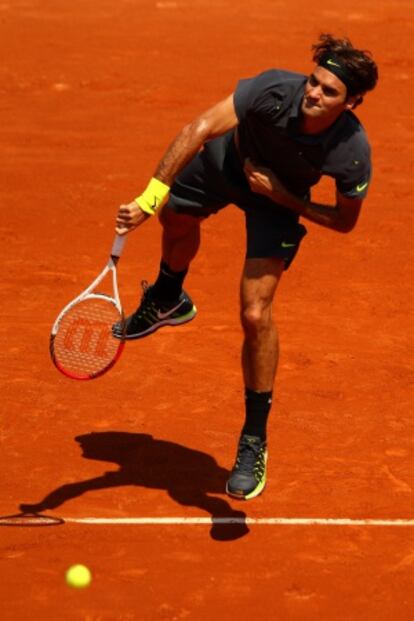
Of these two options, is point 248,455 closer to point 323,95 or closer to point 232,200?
point 232,200

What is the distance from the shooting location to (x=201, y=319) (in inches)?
463

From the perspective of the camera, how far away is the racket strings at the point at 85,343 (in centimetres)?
877

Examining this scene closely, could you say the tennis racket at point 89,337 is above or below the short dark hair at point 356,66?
below

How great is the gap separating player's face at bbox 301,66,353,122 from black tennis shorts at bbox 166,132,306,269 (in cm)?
77

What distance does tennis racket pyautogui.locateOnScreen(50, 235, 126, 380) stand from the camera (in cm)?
816

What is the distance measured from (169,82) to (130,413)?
26.8 ft

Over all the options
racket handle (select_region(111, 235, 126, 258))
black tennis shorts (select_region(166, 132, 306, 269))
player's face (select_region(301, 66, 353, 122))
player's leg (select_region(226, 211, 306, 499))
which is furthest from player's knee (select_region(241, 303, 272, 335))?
player's face (select_region(301, 66, 353, 122))

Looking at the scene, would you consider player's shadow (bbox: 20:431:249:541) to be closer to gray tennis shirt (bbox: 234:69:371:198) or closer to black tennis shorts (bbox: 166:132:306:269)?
black tennis shorts (bbox: 166:132:306:269)

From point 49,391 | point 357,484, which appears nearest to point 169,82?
point 49,391

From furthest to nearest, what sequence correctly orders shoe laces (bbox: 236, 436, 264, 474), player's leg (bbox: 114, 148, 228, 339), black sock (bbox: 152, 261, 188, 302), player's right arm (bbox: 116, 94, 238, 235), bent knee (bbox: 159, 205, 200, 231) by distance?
black sock (bbox: 152, 261, 188, 302) < bent knee (bbox: 159, 205, 200, 231) < player's leg (bbox: 114, 148, 228, 339) < shoe laces (bbox: 236, 436, 264, 474) < player's right arm (bbox: 116, 94, 238, 235)

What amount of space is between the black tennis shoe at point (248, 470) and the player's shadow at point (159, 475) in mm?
283

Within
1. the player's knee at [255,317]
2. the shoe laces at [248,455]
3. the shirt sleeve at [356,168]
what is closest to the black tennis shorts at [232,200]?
the player's knee at [255,317]

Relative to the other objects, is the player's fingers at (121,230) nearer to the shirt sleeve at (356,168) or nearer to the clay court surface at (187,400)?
the shirt sleeve at (356,168)

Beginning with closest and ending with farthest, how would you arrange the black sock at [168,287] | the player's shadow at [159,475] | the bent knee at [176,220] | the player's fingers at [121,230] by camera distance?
the player's fingers at [121,230]
the player's shadow at [159,475]
the bent knee at [176,220]
the black sock at [168,287]
